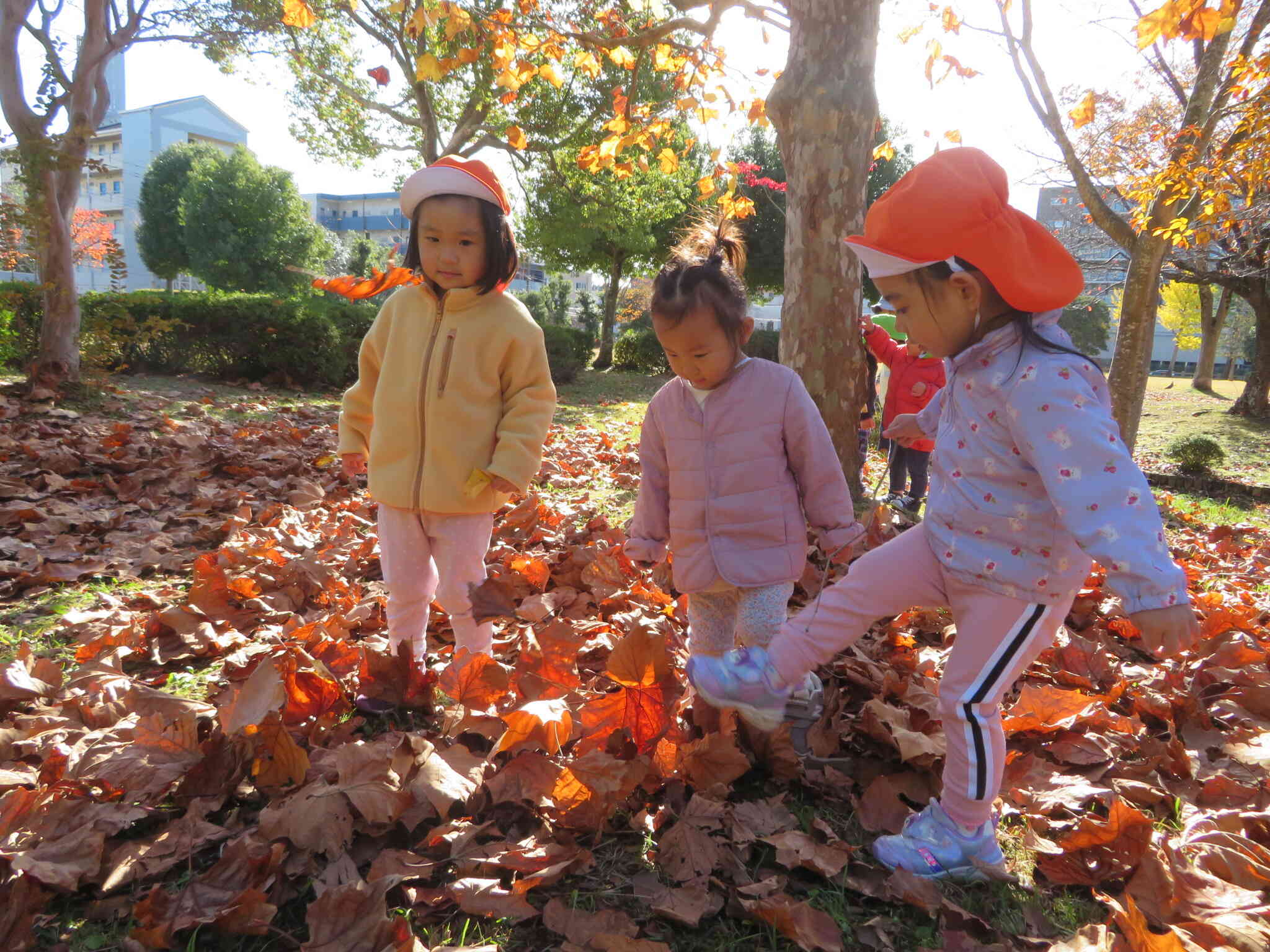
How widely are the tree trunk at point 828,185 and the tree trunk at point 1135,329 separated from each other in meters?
4.19

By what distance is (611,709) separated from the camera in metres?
1.88

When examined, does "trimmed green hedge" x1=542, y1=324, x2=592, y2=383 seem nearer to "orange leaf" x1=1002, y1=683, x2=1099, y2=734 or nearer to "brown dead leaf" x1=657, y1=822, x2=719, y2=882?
"orange leaf" x1=1002, y1=683, x2=1099, y2=734

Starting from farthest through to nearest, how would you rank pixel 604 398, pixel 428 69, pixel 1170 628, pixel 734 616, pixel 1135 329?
1. pixel 604 398
2. pixel 1135 329
3. pixel 428 69
4. pixel 734 616
5. pixel 1170 628

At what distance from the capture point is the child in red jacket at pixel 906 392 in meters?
5.50

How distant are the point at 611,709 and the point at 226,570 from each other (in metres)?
1.94

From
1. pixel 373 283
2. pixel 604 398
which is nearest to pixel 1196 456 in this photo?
pixel 604 398

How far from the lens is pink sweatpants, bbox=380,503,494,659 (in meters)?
2.26

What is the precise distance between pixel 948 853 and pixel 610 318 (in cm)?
2170

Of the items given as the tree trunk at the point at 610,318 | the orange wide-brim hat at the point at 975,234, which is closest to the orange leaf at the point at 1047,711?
the orange wide-brim hat at the point at 975,234

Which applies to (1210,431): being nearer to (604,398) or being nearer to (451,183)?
(604,398)

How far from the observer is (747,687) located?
1.63m

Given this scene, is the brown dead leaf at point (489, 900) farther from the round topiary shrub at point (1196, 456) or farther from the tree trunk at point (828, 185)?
the round topiary shrub at point (1196, 456)

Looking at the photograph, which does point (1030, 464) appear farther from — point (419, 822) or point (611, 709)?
point (419, 822)

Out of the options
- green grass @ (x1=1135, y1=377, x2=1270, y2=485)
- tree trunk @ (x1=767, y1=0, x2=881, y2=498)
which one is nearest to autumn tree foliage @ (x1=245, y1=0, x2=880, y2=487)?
tree trunk @ (x1=767, y1=0, x2=881, y2=498)
